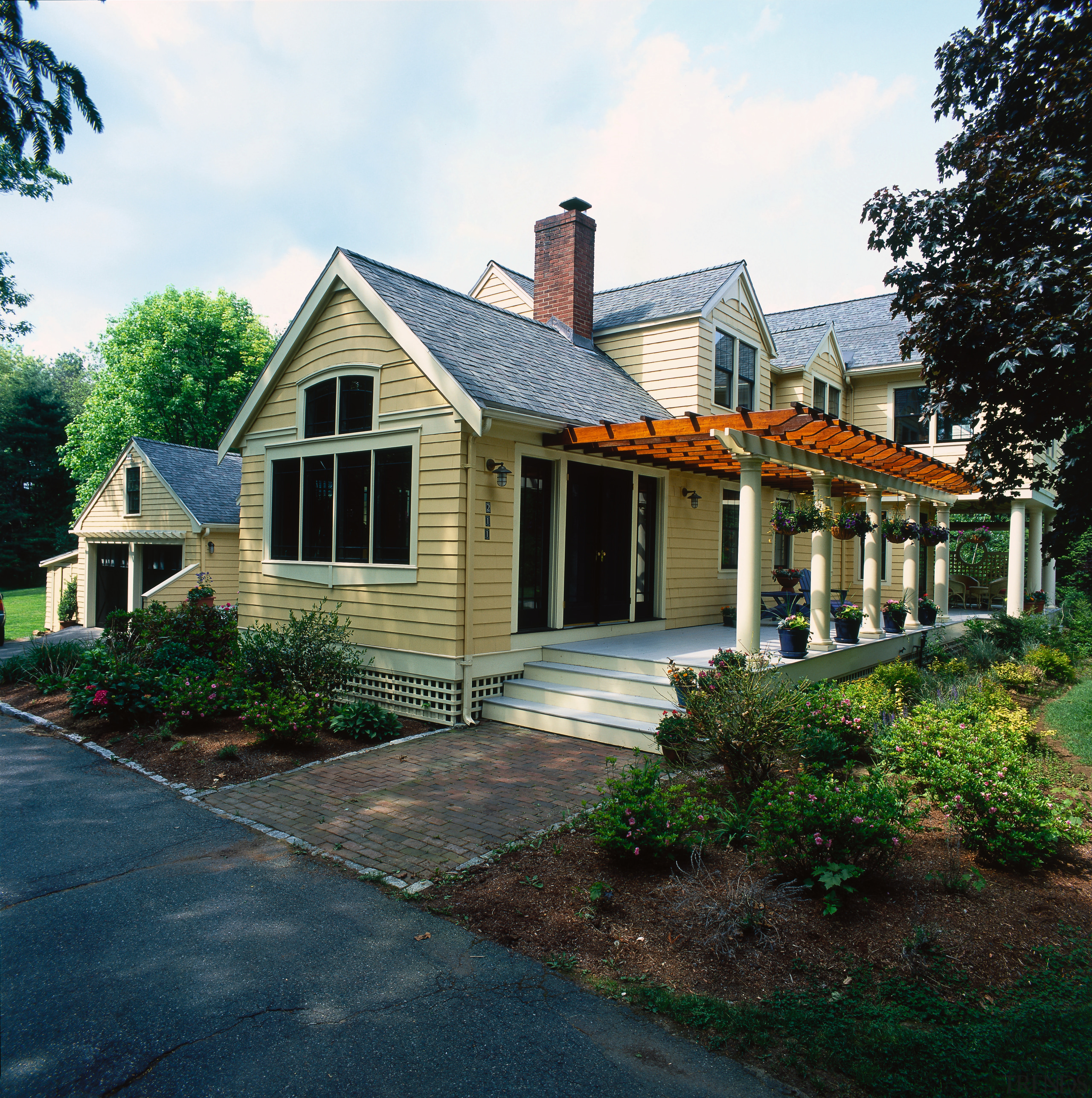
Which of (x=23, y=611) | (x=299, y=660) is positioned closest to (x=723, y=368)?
(x=299, y=660)

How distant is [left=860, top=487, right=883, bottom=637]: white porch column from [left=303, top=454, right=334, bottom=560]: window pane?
821 centimetres

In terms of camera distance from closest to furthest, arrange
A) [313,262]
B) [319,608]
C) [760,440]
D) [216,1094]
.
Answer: [216,1094], [760,440], [319,608], [313,262]

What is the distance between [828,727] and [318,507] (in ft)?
23.9

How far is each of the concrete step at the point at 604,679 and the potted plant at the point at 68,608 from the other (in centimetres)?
1933

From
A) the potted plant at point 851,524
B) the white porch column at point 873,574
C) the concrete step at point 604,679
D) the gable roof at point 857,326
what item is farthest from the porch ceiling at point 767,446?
the gable roof at point 857,326

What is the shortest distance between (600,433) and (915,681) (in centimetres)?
506

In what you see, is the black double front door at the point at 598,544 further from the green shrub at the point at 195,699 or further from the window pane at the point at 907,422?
the window pane at the point at 907,422

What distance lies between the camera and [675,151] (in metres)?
10.9

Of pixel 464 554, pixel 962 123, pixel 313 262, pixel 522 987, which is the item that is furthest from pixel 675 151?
pixel 313 262

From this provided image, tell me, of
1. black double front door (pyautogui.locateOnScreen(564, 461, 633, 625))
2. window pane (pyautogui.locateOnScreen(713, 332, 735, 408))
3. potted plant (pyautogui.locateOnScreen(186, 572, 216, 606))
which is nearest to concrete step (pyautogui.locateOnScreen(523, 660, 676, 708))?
black double front door (pyautogui.locateOnScreen(564, 461, 633, 625))

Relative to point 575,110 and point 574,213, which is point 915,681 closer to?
point 575,110

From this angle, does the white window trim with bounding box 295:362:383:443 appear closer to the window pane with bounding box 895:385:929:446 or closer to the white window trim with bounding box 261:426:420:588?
the white window trim with bounding box 261:426:420:588

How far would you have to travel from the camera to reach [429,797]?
593 cm

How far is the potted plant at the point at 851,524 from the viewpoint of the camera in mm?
10453
